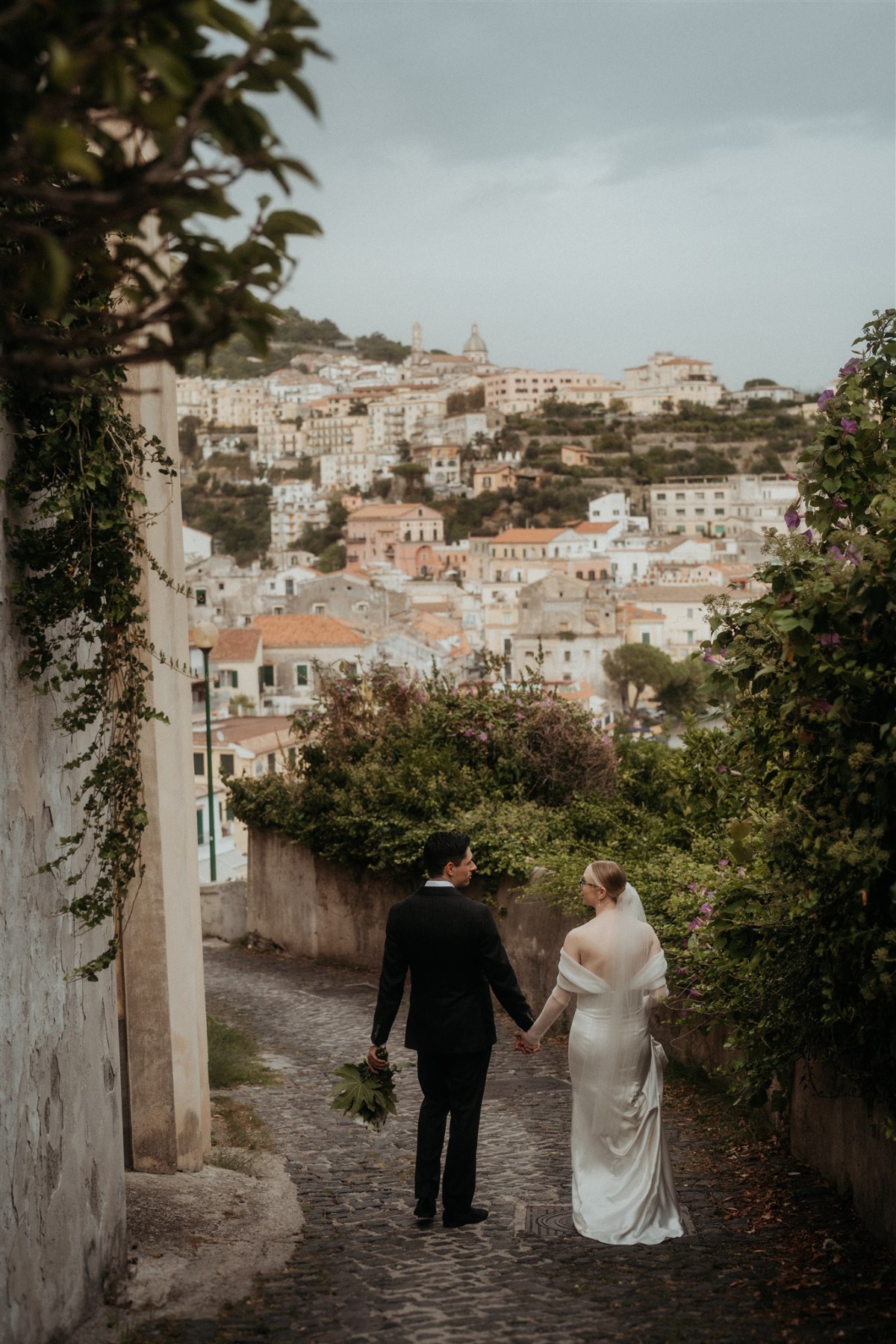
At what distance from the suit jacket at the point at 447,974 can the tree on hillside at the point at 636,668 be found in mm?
78895

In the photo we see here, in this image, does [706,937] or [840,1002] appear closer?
[840,1002]

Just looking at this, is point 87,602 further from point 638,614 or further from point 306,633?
point 638,614

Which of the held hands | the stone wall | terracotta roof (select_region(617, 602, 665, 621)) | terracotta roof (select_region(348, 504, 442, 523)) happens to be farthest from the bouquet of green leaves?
terracotta roof (select_region(348, 504, 442, 523))

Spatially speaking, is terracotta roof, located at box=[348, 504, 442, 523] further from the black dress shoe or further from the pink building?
the black dress shoe

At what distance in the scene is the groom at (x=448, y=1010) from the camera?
5414mm

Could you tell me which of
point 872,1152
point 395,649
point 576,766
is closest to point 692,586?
point 395,649

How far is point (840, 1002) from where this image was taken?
16.0ft

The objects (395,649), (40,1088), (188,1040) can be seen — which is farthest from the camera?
(395,649)

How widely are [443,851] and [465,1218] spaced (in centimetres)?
133

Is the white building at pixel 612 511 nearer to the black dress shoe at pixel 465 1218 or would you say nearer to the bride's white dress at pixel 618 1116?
the bride's white dress at pixel 618 1116

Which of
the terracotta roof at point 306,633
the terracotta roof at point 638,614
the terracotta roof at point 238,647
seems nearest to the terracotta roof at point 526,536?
the terracotta roof at point 638,614

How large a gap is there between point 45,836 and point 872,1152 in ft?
9.61

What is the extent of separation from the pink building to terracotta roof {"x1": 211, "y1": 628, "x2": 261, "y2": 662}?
65240 mm

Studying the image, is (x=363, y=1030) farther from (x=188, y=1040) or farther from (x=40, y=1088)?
(x=40, y=1088)
